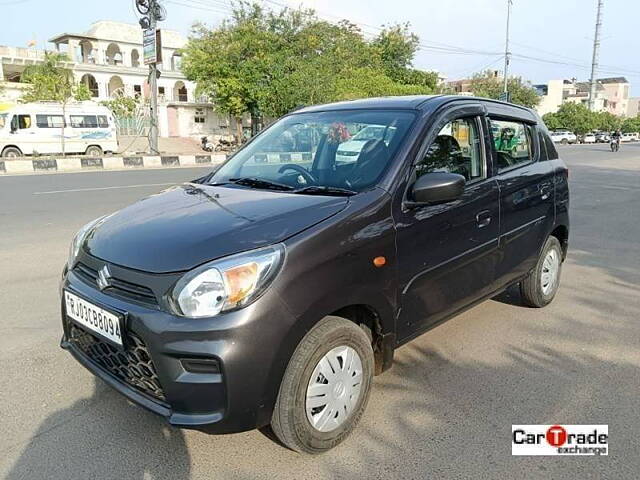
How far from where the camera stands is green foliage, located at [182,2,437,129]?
94.4 ft

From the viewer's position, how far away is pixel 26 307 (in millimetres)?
4566

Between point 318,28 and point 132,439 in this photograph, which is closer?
point 132,439

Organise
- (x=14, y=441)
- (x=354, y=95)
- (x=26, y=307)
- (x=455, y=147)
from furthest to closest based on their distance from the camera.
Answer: (x=354, y=95), (x=26, y=307), (x=455, y=147), (x=14, y=441)

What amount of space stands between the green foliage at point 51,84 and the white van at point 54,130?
660cm

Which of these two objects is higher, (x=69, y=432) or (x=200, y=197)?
(x=200, y=197)

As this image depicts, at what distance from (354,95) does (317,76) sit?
305cm

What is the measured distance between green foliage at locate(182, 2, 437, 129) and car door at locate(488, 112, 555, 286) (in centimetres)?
2466

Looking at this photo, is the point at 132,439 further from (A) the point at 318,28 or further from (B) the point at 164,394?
(A) the point at 318,28

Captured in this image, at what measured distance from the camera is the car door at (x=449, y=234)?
2.92 meters

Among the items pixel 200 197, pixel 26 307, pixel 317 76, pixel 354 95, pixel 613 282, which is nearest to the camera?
pixel 200 197

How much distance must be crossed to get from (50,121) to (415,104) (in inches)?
982

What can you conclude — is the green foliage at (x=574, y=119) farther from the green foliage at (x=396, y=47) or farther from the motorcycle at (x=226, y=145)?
the motorcycle at (x=226, y=145)

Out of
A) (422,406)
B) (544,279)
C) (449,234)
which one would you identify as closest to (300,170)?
(449,234)

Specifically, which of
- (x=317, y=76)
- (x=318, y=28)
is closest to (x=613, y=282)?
(x=317, y=76)
